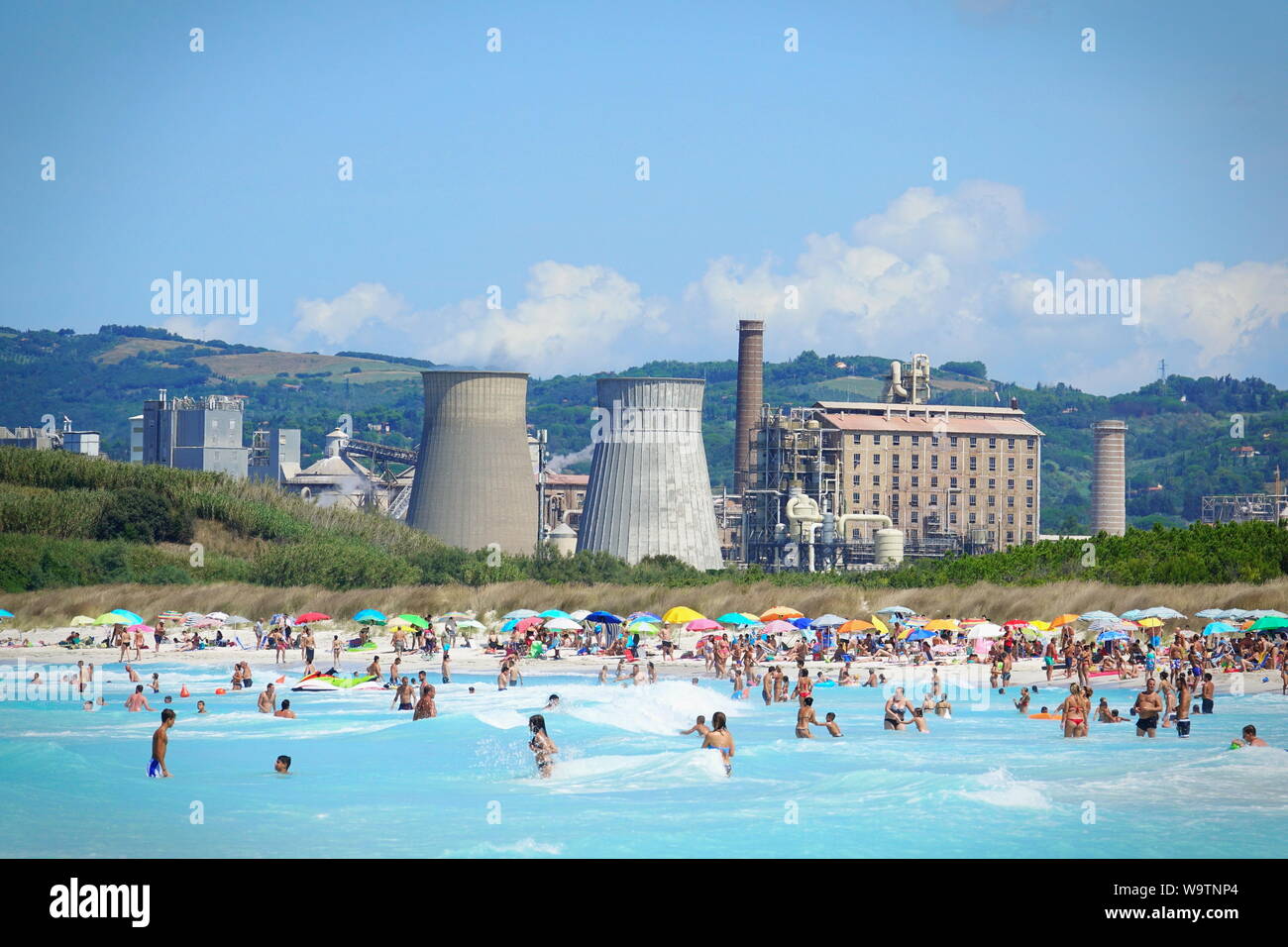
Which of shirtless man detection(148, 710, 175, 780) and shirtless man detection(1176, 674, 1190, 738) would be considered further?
shirtless man detection(1176, 674, 1190, 738)

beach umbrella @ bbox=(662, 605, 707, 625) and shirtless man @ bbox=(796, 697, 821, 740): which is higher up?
beach umbrella @ bbox=(662, 605, 707, 625)

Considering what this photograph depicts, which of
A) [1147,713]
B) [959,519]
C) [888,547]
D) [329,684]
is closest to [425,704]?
[329,684]

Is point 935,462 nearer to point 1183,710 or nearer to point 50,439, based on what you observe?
point 50,439

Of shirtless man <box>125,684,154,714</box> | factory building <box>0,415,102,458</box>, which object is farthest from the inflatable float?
factory building <box>0,415,102,458</box>

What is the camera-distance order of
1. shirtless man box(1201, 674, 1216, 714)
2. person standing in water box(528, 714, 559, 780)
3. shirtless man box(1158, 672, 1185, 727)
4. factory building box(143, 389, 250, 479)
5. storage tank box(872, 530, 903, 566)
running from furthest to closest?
factory building box(143, 389, 250, 479) < storage tank box(872, 530, 903, 566) < shirtless man box(1201, 674, 1216, 714) < shirtless man box(1158, 672, 1185, 727) < person standing in water box(528, 714, 559, 780)

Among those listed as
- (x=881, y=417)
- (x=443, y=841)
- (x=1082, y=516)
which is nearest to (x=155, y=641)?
(x=443, y=841)

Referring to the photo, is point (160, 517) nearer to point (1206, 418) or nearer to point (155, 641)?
point (155, 641)

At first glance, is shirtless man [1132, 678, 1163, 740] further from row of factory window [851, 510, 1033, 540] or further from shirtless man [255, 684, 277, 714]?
row of factory window [851, 510, 1033, 540]

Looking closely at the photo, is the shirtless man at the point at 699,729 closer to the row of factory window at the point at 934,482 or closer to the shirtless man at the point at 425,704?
the shirtless man at the point at 425,704
